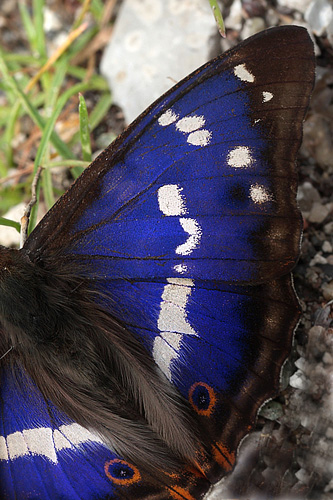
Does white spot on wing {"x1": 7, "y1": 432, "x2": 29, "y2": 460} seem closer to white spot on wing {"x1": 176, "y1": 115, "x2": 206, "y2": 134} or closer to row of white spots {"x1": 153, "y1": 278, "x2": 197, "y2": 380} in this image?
row of white spots {"x1": 153, "y1": 278, "x2": 197, "y2": 380}

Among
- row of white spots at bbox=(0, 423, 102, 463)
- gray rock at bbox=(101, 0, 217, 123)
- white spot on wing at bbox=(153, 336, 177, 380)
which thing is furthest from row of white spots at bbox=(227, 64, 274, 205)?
gray rock at bbox=(101, 0, 217, 123)

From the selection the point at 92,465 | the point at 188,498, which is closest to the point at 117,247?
the point at 92,465

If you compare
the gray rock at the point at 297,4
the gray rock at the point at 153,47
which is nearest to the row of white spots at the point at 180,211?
the gray rock at the point at 153,47

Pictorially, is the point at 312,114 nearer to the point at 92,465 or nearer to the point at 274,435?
the point at 274,435

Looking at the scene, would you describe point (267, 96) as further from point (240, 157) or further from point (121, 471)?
point (121, 471)

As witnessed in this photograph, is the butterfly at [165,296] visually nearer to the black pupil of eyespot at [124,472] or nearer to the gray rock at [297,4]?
the black pupil of eyespot at [124,472]
